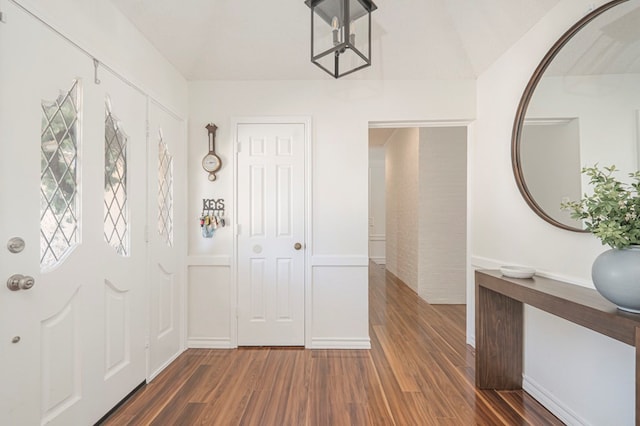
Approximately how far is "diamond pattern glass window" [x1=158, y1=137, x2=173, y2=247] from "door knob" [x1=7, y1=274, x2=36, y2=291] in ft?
3.85

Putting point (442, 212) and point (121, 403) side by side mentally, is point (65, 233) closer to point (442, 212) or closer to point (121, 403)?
point (121, 403)

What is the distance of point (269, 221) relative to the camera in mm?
2893

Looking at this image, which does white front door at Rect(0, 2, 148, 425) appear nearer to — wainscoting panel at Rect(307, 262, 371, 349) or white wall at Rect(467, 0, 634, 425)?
wainscoting panel at Rect(307, 262, 371, 349)

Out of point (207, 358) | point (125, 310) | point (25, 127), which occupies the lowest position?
point (207, 358)

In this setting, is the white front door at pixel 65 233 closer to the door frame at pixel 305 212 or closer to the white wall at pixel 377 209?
the door frame at pixel 305 212

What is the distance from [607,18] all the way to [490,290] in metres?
1.72

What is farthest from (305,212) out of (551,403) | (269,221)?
(551,403)

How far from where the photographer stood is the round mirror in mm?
1439

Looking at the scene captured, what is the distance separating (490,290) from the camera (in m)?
2.16

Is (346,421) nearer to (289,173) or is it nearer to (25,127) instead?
(289,173)

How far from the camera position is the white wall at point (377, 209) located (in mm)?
7867

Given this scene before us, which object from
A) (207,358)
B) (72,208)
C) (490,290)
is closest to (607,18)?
(490,290)

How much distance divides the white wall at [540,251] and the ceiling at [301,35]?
0.22 meters

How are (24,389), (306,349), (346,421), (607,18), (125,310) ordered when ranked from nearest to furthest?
(24,389)
(607,18)
(346,421)
(125,310)
(306,349)
